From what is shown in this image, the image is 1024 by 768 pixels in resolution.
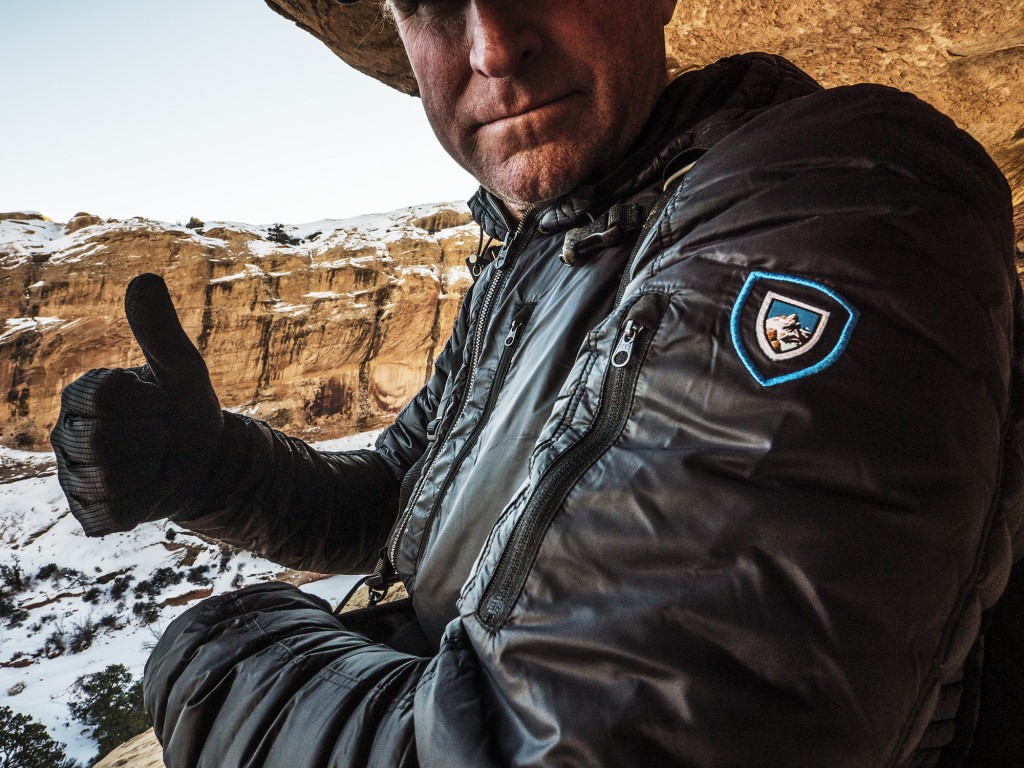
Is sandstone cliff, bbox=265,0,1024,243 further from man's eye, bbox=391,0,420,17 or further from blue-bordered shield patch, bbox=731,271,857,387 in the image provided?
blue-bordered shield patch, bbox=731,271,857,387

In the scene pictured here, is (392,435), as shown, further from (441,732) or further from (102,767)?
(102,767)

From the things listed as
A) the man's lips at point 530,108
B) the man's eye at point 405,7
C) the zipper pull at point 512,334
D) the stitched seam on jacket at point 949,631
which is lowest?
the stitched seam on jacket at point 949,631

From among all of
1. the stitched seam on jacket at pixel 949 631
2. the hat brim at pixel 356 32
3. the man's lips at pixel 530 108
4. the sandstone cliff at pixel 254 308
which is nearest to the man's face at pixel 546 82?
the man's lips at pixel 530 108

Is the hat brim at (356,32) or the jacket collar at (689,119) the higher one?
the hat brim at (356,32)

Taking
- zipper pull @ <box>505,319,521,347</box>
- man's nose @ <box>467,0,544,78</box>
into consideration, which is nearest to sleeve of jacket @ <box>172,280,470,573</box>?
zipper pull @ <box>505,319,521,347</box>

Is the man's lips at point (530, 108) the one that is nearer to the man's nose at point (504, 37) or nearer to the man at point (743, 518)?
the man's nose at point (504, 37)

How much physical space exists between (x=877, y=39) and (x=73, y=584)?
19124mm

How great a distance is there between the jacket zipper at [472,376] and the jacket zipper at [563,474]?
0.51 meters

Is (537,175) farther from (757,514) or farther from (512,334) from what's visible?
(757,514)

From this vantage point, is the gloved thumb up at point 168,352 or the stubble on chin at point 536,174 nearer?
the stubble on chin at point 536,174

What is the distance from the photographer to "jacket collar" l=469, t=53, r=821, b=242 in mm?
760

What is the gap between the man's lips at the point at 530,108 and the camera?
0.88 metres

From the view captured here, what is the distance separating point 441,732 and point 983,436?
506 millimetres

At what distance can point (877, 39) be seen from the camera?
7.44ft
